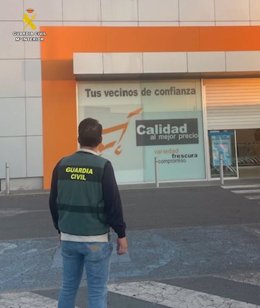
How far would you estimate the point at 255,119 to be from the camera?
58.1 feet

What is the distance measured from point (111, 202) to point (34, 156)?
1329cm

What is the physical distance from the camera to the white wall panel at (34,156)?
16281mm

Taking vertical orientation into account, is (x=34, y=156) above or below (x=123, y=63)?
below

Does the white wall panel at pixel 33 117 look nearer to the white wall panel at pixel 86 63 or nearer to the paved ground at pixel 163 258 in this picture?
the white wall panel at pixel 86 63

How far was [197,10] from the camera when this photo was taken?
17.1 metres

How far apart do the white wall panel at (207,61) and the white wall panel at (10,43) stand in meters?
5.91

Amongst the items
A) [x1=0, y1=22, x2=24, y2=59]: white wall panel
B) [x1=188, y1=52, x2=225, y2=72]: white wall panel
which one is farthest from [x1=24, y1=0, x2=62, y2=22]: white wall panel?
[x1=188, y1=52, x2=225, y2=72]: white wall panel

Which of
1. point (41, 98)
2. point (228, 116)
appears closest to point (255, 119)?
point (228, 116)

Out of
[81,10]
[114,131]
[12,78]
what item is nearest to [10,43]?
[12,78]

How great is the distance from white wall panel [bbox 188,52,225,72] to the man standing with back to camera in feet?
43.1

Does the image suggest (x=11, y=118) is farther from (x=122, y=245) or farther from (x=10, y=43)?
(x=122, y=245)

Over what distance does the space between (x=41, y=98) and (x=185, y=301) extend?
12553 millimetres

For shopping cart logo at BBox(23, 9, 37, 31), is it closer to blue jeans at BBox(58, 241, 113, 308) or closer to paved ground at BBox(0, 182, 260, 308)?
paved ground at BBox(0, 182, 260, 308)

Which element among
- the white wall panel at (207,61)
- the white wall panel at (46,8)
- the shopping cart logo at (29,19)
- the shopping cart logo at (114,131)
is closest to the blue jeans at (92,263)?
the white wall panel at (207,61)
